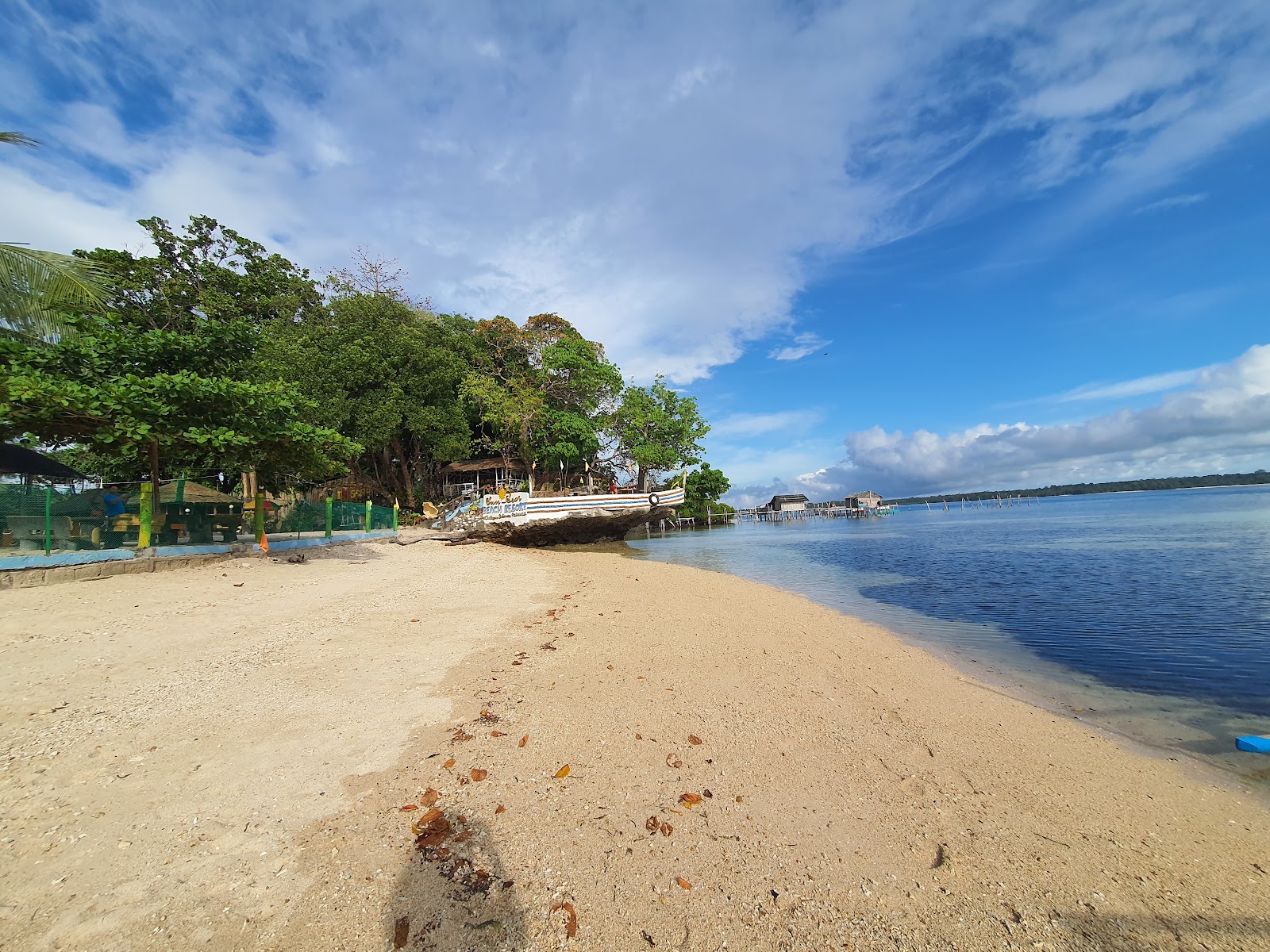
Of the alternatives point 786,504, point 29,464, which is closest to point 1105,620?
point 29,464

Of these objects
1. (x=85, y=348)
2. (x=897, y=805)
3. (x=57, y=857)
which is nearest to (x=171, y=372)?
(x=85, y=348)

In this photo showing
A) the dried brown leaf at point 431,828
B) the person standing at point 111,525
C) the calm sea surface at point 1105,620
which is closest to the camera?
the dried brown leaf at point 431,828

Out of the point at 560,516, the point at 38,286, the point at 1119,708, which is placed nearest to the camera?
the point at 1119,708

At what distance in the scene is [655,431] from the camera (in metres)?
36.4

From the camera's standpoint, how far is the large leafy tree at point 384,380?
955 inches

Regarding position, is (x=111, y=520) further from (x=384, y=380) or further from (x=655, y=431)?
(x=655, y=431)

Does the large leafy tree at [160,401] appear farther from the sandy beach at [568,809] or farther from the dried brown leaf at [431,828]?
the dried brown leaf at [431,828]

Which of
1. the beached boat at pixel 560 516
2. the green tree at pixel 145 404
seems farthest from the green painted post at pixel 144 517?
the beached boat at pixel 560 516

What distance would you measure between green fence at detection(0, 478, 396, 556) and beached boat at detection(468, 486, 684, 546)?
9.27 m

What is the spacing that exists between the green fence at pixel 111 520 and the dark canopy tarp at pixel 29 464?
41.1 inches

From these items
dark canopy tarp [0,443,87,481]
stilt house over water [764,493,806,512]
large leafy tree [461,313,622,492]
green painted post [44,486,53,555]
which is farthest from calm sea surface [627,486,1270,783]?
stilt house over water [764,493,806,512]

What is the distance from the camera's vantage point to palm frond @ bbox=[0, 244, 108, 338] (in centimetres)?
1059

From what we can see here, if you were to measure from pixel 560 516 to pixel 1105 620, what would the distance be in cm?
1960

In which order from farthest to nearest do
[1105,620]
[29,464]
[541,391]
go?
[541,391], [29,464], [1105,620]
